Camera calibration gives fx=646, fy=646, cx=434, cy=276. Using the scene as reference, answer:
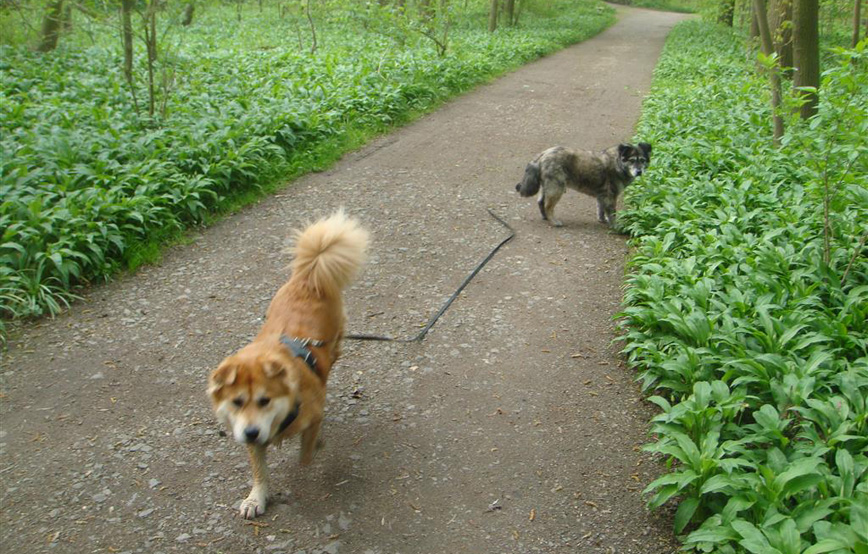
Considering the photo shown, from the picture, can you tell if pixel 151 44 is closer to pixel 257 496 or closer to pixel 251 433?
pixel 257 496

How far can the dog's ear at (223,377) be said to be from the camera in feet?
10.4

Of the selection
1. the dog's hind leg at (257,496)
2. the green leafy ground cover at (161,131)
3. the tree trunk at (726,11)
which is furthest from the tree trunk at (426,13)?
the dog's hind leg at (257,496)

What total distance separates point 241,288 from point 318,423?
2863mm

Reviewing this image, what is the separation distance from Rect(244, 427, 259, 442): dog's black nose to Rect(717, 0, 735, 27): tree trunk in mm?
25229

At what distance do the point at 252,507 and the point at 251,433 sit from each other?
72cm

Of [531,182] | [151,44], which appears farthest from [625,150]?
[151,44]

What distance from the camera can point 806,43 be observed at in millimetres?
8703

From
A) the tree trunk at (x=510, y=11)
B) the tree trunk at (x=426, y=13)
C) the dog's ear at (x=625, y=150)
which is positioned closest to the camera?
the dog's ear at (x=625, y=150)

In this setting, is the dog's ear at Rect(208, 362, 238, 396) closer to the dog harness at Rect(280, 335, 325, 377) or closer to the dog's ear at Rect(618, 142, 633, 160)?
the dog harness at Rect(280, 335, 325, 377)

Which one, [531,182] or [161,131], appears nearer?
[531,182]

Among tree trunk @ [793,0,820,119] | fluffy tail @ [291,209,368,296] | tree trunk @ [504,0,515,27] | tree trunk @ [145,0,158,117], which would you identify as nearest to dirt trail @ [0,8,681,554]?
fluffy tail @ [291,209,368,296]

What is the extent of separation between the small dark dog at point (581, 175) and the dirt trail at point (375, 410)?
1.34 feet

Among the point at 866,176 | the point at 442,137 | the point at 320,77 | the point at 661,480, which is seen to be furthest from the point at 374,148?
the point at 661,480

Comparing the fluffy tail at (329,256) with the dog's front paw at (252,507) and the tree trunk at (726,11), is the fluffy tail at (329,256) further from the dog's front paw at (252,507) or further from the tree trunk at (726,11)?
the tree trunk at (726,11)
